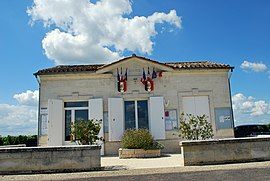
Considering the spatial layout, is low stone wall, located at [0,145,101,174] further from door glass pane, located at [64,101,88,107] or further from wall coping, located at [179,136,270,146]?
door glass pane, located at [64,101,88,107]

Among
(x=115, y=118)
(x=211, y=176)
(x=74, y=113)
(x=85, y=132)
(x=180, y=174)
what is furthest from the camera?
(x=74, y=113)

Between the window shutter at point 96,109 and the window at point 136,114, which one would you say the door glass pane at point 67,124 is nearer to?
the window shutter at point 96,109

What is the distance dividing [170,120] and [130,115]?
79.4 inches

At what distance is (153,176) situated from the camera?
767cm

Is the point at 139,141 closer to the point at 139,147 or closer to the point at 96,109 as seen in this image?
the point at 139,147

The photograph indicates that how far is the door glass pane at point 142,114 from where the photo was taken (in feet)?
49.1

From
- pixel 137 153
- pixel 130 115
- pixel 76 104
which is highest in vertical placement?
pixel 76 104

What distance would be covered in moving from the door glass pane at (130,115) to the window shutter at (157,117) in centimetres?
92

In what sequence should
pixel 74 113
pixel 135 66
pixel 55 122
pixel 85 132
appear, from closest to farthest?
pixel 85 132 < pixel 55 122 < pixel 74 113 < pixel 135 66

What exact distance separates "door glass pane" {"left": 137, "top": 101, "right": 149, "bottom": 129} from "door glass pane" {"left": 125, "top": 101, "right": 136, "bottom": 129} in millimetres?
303

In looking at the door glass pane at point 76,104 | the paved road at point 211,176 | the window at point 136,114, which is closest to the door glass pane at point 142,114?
the window at point 136,114

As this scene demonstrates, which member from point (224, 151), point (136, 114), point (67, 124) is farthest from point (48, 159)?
point (136, 114)

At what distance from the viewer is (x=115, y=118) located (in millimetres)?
14562

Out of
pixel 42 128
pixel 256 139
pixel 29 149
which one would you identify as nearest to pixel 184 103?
pixel 256 139
